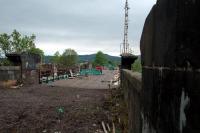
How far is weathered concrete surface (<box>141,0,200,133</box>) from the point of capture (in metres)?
1.67

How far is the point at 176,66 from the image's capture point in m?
1.99

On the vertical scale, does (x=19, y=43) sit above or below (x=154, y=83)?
above

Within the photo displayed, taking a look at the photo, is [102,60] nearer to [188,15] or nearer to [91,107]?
[91,107]

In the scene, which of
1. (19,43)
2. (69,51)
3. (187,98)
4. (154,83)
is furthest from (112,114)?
(69,51)

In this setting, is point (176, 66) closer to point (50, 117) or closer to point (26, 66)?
point (50, 117)

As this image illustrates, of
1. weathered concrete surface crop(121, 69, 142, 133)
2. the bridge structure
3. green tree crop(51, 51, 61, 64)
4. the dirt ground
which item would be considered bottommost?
the dirt ground

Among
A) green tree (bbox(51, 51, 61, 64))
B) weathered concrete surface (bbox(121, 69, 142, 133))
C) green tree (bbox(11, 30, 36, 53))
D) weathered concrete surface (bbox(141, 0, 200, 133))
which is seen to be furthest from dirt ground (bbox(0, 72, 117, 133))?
green tree (bbox(51, 51, 61, 64))

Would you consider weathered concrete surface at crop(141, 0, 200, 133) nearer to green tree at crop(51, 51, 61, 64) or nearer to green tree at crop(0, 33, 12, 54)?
green tree at crop(0, 33, 12, 54)

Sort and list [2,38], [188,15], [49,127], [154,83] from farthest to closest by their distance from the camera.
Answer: [2,38] < [49,127] < [154,83] < [188,15]

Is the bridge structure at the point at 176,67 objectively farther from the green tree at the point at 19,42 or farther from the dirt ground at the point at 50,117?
the green tree at the point at 19,42

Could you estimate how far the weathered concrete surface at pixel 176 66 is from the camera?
1674 millimetres

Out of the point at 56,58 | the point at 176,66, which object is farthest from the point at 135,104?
the point at 56,58

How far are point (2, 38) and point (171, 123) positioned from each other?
5136 centimetres

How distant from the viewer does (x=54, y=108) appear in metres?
11.5
